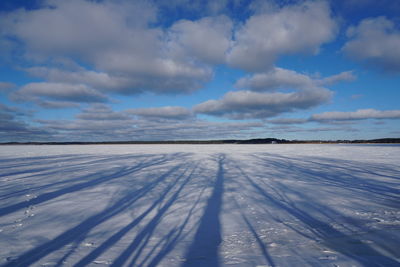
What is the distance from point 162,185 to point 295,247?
467 cm

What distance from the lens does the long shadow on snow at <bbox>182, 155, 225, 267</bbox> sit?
2832mm

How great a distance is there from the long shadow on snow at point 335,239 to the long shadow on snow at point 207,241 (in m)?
1.61

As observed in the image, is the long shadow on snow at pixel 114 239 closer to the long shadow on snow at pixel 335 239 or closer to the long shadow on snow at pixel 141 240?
the long shadow on snow at pixel 141 240

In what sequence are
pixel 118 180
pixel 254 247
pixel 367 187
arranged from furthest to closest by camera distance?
1. pixel 118 180
2. pixel 367 187
3. pixel 254 247

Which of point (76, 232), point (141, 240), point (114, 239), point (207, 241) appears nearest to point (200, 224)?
point (207, 241)

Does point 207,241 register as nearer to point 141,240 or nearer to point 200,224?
point 200,224

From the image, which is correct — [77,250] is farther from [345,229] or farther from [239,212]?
[345,229]

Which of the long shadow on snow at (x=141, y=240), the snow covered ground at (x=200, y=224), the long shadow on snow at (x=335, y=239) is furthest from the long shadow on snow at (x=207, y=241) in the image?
the long shadow on snow at (x=335, y=239)

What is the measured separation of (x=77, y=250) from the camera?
10.1 ft

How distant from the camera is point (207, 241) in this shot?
11.1 feet

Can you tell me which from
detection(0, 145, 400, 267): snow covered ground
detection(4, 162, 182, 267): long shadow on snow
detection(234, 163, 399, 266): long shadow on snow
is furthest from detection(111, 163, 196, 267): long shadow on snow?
detection(234, 163, 399, 266): long shadow on snow

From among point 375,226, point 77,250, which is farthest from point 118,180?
point 375,226

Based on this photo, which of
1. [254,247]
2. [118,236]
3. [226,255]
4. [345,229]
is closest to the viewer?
[226,255]

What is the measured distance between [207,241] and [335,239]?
83.8 inches
